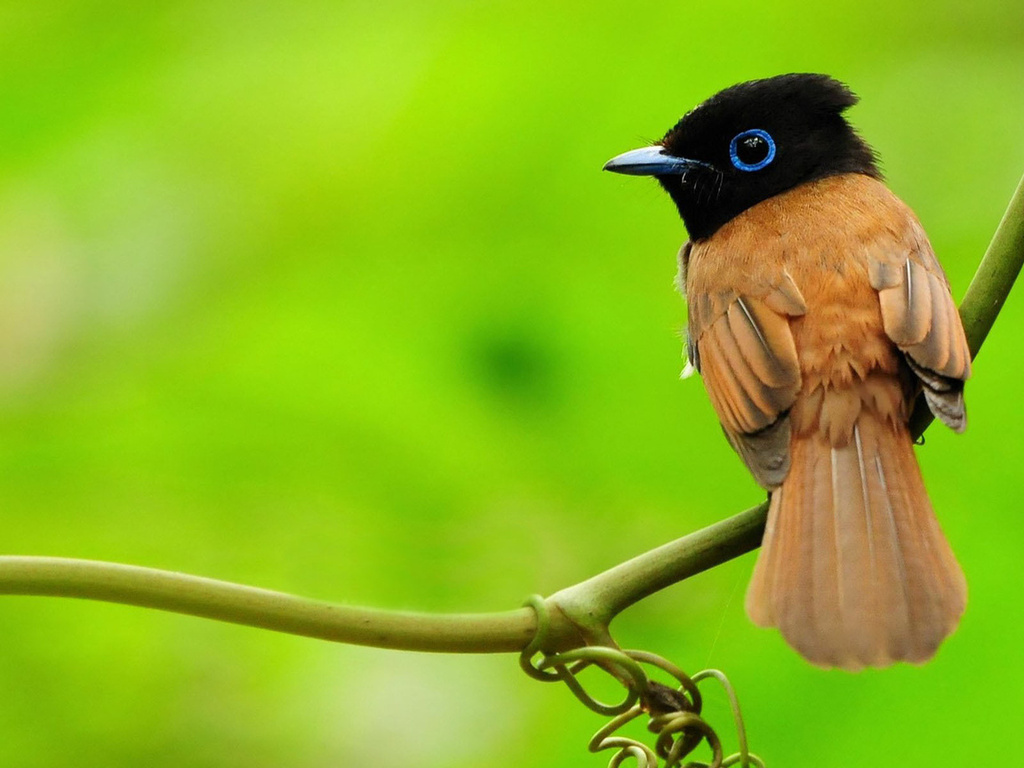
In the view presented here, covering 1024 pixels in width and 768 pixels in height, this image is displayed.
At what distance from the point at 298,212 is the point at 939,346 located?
1.45 meters

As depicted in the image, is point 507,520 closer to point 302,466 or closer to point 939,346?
point 302,466

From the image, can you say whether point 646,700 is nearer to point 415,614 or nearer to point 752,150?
point 415,614

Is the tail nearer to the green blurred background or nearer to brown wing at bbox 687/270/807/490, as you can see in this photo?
brown wing at bbox 687/270/807/490

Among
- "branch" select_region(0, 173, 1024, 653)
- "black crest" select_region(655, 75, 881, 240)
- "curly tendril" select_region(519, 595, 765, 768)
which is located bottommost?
"curly tendril" select_region(519, 595, 765, 768)

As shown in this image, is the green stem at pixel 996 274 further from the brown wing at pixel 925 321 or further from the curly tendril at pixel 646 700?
the curly tendril at pixel 646 700

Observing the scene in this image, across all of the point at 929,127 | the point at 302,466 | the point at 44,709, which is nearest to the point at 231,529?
the point at 302,466

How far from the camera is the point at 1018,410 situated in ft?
10.3

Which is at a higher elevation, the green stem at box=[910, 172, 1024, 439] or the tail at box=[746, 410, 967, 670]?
the green stem at box=[910, 172, 1024, 439]

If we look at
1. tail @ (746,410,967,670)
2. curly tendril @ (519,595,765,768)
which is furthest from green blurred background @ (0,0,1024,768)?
curly tendril @ (519,595,765,768)

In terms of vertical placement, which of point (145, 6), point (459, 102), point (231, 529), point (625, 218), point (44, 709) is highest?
point (145, 6)

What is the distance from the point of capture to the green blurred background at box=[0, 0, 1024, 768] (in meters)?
3.05

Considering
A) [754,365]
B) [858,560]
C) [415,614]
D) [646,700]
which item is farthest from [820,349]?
[415,614]

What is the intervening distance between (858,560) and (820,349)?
0.61 metres

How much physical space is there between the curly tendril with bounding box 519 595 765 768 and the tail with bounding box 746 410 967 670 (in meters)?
0.17
